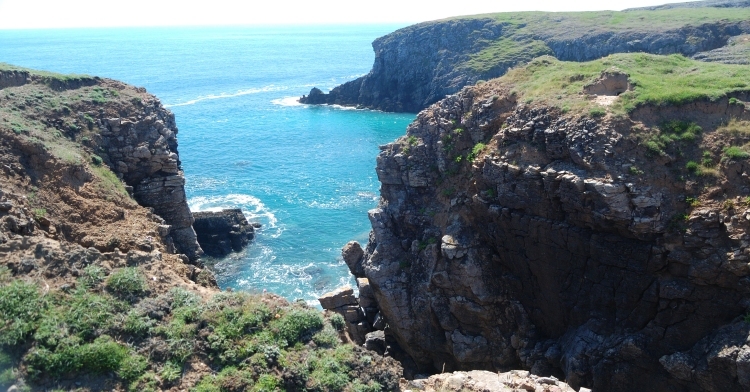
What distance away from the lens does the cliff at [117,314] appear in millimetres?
15055

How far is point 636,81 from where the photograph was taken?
95.1 feet

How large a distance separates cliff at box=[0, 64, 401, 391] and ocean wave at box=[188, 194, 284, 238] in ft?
103

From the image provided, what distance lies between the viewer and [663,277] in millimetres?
24297

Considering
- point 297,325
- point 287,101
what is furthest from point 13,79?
point 287,101

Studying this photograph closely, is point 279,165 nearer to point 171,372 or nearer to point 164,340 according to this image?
point 164,340

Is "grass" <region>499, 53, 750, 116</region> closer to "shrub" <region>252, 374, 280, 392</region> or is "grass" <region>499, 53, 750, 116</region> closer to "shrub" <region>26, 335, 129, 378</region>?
"shrub" <region>252, 374, 280, 392</region>

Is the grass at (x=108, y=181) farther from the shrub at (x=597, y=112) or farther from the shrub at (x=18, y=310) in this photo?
the shrub at (x=597, y=112)

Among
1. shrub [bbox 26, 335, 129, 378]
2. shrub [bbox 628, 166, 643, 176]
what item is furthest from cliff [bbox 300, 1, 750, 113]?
shrub [bbox 26, 335, 129, 378]

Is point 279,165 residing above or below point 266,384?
below

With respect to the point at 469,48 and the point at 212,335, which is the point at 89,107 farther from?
the point at 469,48

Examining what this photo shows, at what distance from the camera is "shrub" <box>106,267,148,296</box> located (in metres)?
17.9

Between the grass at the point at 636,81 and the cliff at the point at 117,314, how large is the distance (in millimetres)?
18389

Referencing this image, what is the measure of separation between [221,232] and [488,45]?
93.3 m

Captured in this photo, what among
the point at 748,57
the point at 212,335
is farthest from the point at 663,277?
the point at 748,57
